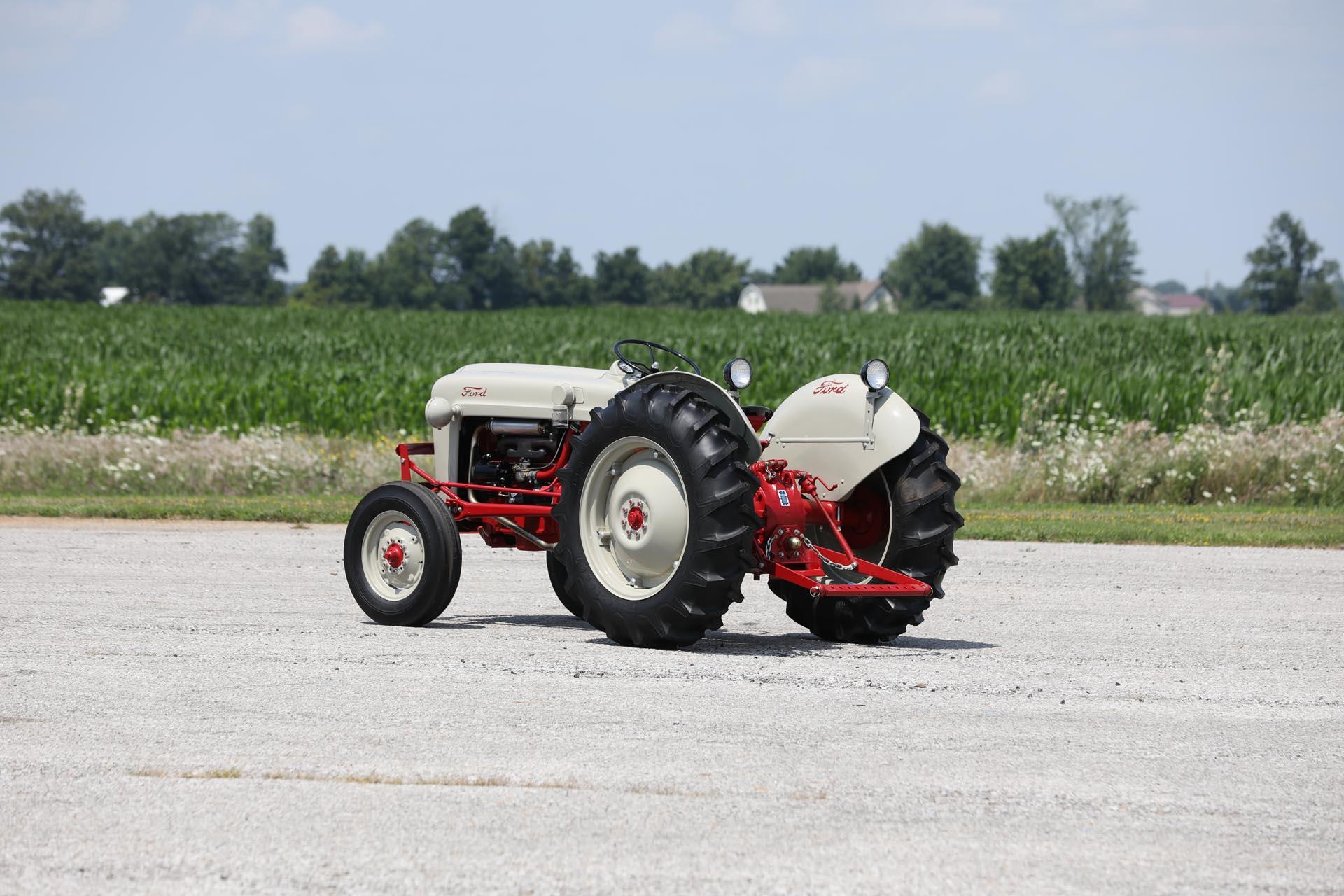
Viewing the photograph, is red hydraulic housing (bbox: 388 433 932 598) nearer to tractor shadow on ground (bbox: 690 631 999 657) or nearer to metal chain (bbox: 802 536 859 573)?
metal chain (bbox: 802 536 859 573)

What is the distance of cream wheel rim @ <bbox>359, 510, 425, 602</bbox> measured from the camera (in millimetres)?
8914

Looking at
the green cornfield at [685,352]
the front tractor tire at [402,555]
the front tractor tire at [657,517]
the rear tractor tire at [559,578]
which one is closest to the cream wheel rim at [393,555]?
the front tractor tire at [402,555]

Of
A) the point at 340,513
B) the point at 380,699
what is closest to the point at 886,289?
the point at 340,513

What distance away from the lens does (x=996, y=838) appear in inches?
176

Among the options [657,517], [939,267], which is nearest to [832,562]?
[657,517]

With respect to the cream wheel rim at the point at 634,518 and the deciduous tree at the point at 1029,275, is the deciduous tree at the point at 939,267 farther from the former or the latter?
the cream wheel rim at the point at 634,518

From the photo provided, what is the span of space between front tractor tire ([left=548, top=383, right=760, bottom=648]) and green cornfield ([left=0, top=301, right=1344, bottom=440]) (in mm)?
15141

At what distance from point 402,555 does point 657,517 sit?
6.31 feet

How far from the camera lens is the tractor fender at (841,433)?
821cm

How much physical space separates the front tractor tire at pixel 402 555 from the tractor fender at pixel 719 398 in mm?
1561

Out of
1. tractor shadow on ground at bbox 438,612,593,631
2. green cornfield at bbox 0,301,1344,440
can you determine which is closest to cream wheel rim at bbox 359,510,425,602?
tractor shadow on ground at bbox 438,612,593,631

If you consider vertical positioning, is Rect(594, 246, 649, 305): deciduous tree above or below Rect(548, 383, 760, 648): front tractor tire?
above

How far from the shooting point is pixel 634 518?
7.95 meters

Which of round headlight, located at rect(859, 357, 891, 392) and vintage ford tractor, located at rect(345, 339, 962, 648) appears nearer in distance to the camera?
vintage ford tractor, located at rect(345, 339, 962, 648)
